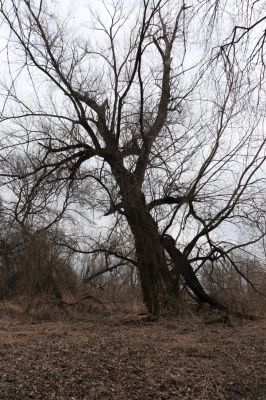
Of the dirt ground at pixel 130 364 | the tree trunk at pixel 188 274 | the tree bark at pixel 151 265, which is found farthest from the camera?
the tree trunk at pixel 188 274

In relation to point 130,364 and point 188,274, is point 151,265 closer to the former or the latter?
point 188,274

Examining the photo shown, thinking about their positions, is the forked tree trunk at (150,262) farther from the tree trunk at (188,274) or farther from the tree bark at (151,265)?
the tree trunk at (188,274)

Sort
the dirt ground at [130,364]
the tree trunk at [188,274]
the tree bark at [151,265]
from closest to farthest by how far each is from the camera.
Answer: the dirt ground at [130,364], the tree bark at [151,265], the tree trunk at [188,274]

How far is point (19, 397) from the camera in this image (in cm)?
571

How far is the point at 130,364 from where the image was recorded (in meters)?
7.08

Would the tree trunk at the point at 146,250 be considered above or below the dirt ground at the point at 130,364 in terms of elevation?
above

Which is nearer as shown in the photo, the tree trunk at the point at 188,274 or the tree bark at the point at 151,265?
the tree bark at the point at 151,265

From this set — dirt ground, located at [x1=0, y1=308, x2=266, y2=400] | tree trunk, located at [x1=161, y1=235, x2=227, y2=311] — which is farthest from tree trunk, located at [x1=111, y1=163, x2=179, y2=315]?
dirt ground, located at [x1=0, y1=308, x2=266, y2=400]

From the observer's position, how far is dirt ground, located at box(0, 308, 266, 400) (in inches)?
239

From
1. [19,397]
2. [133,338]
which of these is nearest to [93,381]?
[19,397]

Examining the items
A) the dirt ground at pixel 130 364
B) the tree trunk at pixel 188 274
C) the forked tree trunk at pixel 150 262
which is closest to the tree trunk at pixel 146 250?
the forked tree trunk at pixel 150 262

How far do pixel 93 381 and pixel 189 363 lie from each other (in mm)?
1706

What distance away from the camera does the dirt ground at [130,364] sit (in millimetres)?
6070

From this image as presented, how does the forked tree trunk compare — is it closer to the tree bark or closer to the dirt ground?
the tree bark
